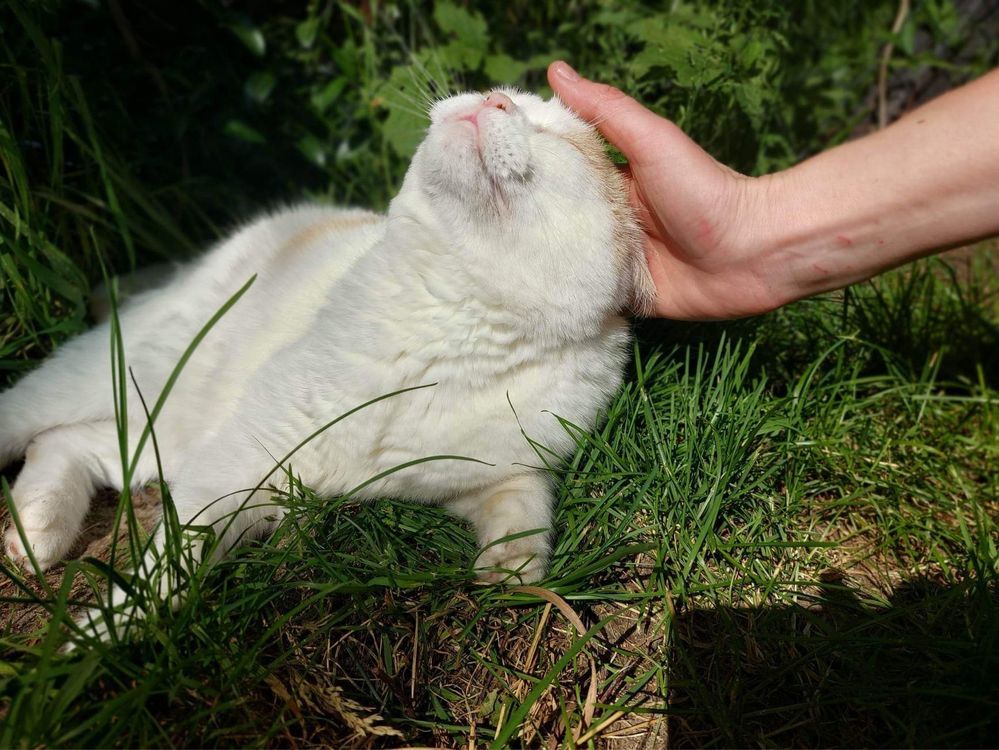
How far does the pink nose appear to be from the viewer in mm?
1728

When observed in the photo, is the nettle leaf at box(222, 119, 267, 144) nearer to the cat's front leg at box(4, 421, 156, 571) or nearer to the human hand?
the cat's front leg at box(4, 421, 156, 571)

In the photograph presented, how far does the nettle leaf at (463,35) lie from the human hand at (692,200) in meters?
1.04

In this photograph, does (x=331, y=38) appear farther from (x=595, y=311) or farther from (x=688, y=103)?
(x=595, y=311)

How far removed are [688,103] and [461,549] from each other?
5.69 feet

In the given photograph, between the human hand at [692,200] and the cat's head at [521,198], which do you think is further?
the human hand at [692,200]

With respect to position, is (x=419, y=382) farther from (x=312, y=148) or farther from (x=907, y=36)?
(x=907, y=36)

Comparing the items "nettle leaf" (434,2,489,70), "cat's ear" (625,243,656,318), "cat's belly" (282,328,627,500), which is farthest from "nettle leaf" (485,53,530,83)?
"cat's belly" (282,328,627,500)

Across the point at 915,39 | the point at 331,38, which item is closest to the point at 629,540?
the point at 331,38

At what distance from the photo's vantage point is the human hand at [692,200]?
1975 millimetres

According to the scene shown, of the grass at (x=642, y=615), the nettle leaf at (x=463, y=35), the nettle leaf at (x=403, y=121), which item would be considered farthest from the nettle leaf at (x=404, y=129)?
the grass at (x=642, y=615)

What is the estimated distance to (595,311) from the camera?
1710mm

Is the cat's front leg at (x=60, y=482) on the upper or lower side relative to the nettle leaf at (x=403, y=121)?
lower

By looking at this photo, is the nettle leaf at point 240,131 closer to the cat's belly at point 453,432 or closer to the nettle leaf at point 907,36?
the cat's belly at point 453,432

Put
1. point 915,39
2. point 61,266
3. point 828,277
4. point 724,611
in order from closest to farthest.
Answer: point 724,611 → point 828,277 → point 61,266 → point 915,39
